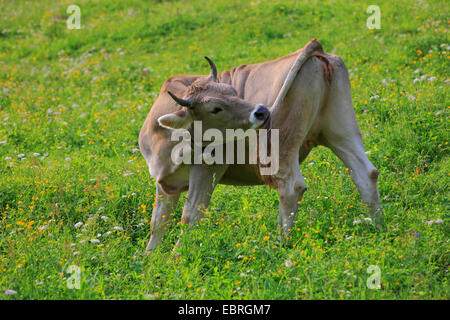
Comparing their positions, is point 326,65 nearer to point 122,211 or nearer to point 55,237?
point 122,211

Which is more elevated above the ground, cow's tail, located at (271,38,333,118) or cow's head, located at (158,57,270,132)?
cow's tail, located at (271,38,333,118)

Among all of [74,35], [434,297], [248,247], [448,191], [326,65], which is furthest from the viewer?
[74,35]

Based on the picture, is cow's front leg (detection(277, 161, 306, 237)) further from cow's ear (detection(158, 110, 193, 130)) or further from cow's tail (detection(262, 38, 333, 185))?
cow's ear (detection(158, 110, 193, 130))

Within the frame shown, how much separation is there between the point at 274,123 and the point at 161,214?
64.2 inches

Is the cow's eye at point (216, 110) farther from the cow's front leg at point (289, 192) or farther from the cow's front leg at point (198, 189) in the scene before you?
the cow's front leg at point (289, 192)

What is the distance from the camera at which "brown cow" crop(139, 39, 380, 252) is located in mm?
5156

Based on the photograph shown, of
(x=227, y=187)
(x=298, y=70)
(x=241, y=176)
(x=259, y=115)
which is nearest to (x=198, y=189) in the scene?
(x=241, y=176)

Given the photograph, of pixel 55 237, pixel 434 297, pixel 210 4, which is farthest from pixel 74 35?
pixel 434 297

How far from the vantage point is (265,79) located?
18.2 feet

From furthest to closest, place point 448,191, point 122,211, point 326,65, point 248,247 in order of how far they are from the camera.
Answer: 1. point 122,211
2. point 448,191
3. point 326,65
4. point 248,247

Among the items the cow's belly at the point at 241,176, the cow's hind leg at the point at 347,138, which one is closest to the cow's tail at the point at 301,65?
the cow's hind leg at the point at 347,138

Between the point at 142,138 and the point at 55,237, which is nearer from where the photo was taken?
the point at 55,237

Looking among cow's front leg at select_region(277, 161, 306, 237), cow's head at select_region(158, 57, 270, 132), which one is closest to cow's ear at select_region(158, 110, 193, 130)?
cow's head at select_region(158, 57, 270, 132)
